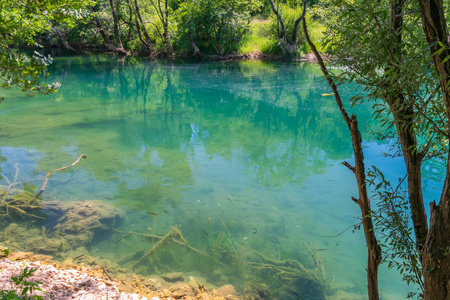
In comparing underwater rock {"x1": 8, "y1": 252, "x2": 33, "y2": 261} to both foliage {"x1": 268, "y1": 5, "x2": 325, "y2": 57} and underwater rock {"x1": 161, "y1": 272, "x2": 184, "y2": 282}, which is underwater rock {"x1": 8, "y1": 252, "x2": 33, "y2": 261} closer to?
underwater rock {"x1": 161, "y1": 272, "x2": 184, "y2": 282}

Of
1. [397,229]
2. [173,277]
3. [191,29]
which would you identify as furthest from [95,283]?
[191,29]

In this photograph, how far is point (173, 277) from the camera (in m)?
5.02

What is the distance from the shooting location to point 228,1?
89.0 feet

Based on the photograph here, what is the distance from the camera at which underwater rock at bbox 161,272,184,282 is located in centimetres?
498

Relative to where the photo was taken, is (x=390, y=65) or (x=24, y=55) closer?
(x=390, y=65)

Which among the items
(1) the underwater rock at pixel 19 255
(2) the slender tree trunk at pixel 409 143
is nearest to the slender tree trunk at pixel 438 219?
(2) the slender tree trunk at pixel 409 143

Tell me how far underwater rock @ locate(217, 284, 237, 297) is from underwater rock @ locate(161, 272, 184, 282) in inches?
24.8

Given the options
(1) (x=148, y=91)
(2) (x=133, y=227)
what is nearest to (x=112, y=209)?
(2) (x=133, y=227)

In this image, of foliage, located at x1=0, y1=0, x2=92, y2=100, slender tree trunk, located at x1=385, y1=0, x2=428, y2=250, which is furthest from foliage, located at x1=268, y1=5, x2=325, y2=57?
slender tree trunk, located at x1=385, y1=0, x2=428, y2=250

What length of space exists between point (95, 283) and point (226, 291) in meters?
1.69

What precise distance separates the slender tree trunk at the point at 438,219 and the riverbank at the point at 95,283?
2997mm

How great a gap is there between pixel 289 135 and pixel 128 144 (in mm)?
5084

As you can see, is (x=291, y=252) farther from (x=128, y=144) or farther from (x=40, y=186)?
(x=128, y=144)

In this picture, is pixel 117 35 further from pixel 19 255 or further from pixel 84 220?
pixel 19 255
